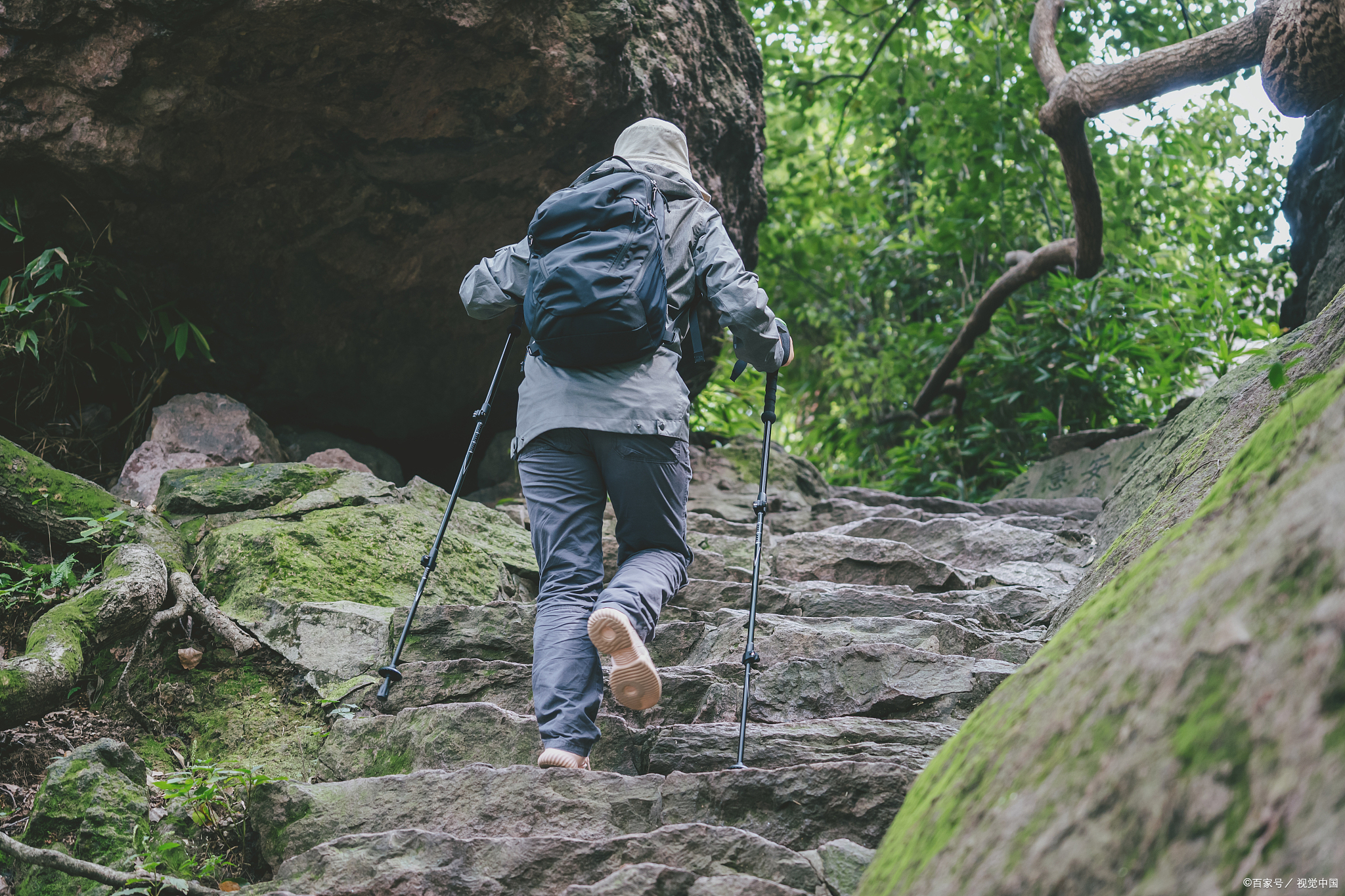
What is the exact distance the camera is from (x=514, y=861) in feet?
8.30

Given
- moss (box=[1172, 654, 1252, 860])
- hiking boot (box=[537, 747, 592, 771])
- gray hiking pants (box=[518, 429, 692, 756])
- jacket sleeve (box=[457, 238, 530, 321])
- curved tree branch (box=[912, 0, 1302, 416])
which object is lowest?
hiking boot (box=[537, 747, 592, 771])

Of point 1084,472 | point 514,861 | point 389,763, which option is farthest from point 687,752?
point 1084,472

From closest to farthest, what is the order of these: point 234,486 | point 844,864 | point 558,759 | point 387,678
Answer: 1. point 844,864
2. point 558,759
3. point 387,678
4. point 234,486

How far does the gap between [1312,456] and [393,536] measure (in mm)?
4477

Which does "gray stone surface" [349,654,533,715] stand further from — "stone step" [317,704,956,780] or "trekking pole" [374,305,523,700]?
"stone step" [317,704,956,780]

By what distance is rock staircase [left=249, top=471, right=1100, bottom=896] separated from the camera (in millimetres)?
2504

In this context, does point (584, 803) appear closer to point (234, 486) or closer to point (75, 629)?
point (75, 629)

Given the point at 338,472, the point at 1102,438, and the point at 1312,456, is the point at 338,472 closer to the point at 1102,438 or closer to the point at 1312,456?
the point at 1312,456

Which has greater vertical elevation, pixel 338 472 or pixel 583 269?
pixel 583 269

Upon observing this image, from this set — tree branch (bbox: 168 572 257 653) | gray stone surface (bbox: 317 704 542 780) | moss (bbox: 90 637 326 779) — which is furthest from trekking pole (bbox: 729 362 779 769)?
tree branch (bbox: 168 572 257 653)

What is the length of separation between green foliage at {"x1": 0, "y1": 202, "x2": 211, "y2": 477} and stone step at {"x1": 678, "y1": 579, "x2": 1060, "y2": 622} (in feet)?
12.0

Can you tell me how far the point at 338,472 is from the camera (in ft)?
18.7

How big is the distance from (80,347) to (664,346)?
4385mm

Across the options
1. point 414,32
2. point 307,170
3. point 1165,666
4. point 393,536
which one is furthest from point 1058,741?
point 307,170
